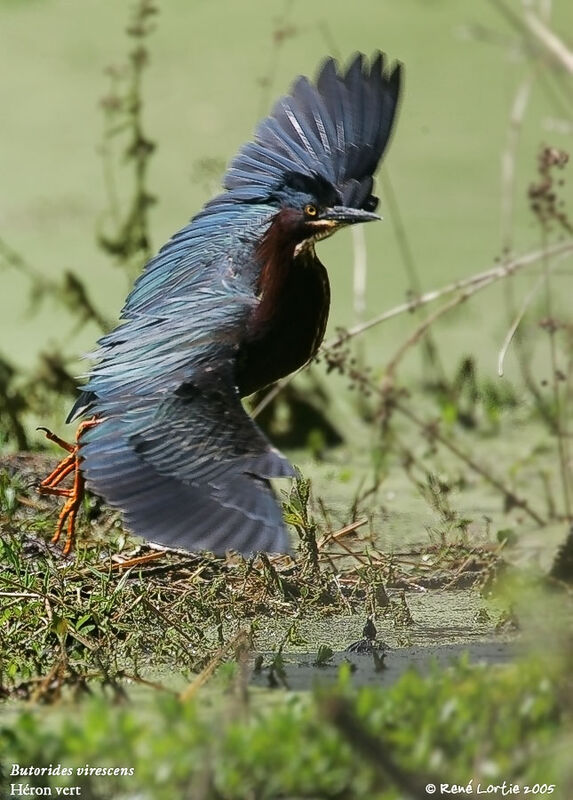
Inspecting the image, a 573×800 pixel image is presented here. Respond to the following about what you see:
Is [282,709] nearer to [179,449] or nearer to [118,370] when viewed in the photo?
[179,449]

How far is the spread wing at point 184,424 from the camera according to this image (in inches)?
125

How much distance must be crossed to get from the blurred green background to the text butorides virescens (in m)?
1.83

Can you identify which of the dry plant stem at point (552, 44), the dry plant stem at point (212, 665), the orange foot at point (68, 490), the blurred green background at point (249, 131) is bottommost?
the dry plant stem at point (212, 665)

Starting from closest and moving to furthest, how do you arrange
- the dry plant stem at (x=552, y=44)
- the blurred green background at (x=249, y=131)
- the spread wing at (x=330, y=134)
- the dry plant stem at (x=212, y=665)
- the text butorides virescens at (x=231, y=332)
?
the dry plant stem at (x=212, y=665)
the text butorides virescens at (x=231, y=332)
the dry plant stem at (x=552, y=44)
the spread wing at (x=330, y=134)
the blurred green background at (x=249, y=131)

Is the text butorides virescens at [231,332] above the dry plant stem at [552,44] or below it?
below

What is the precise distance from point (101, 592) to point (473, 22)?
510 centimetres

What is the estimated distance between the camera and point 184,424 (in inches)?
136

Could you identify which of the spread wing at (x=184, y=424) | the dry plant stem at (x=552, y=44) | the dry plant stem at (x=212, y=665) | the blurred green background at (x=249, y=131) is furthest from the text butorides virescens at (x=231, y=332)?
the blurred green background at (x=249, y=131)

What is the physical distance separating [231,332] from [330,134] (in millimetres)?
867

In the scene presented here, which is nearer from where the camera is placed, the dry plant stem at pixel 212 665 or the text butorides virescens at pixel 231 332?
the dry plant stem at pixel 212 665

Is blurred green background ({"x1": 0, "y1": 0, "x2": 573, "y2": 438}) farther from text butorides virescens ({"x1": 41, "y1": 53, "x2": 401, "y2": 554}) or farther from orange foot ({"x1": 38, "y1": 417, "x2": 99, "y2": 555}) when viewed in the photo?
orange foot ({"x1": 38, "y1": 417, "x2": 99, "y2": 555})

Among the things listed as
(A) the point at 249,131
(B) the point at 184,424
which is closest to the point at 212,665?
(B) the point at 184,424

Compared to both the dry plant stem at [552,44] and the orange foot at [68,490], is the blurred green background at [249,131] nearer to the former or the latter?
the orange foot at [68,490]

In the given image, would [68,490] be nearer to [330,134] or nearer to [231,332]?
[231,332]
